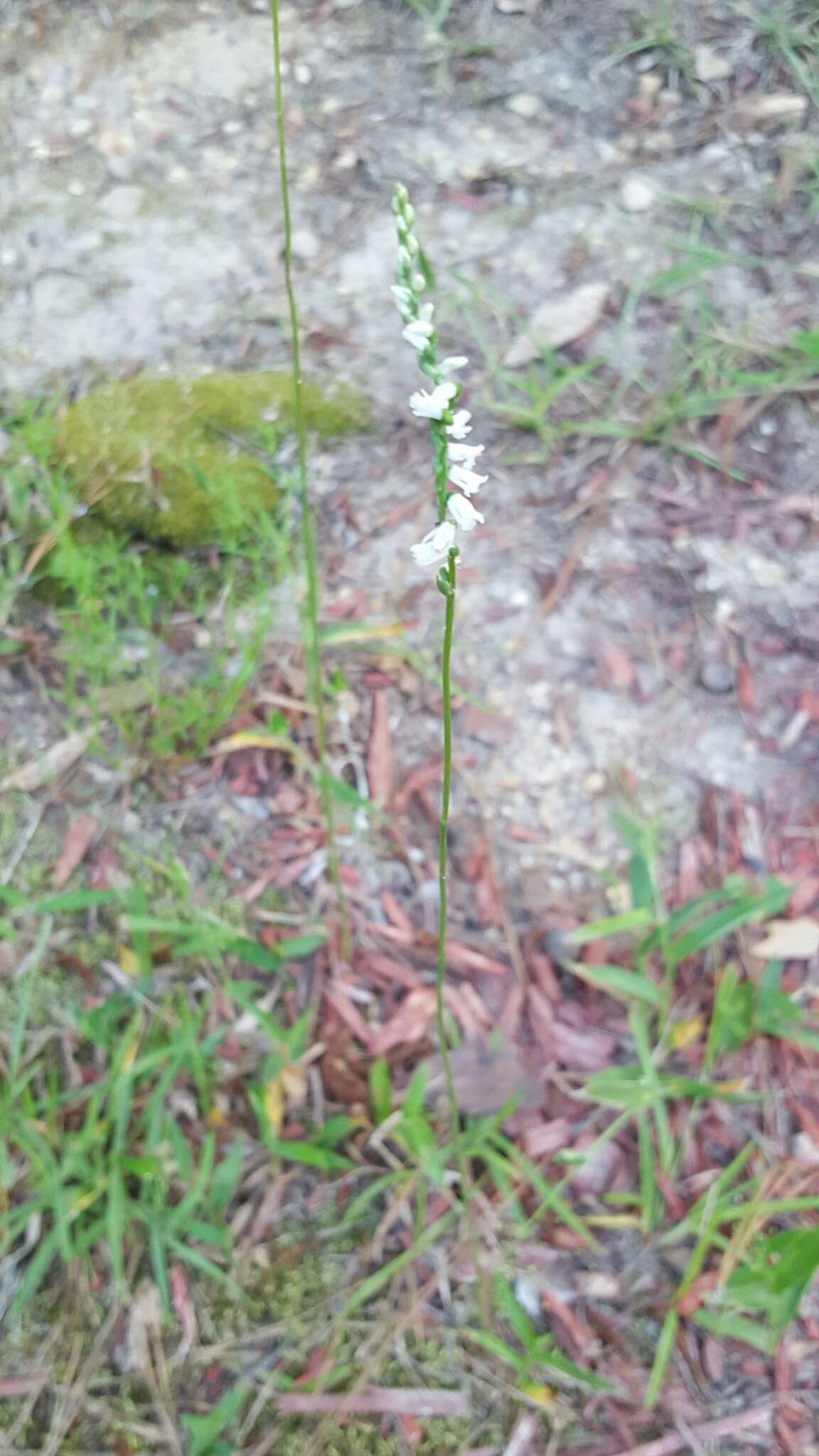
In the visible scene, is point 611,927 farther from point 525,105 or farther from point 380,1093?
point 525,105

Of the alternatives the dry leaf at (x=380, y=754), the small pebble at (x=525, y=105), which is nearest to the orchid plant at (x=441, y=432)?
the dry leaf at (x=380, y=754)

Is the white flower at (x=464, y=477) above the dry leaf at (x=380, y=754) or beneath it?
above

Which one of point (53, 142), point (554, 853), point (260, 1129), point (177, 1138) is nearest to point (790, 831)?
point (554, 853)

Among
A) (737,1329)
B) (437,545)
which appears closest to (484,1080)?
(737,1329)

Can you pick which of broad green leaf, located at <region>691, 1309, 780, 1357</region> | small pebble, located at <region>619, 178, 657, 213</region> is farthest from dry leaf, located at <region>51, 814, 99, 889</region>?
small pebble, located at <region>619, 178, 657, 213</region>

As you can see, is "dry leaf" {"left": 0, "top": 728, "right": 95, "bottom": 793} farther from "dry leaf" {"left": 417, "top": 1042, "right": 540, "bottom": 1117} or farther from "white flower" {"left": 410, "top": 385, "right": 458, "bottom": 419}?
"white flower" {"left": 410, "top": 385, "right": 458, "bottom": 419}

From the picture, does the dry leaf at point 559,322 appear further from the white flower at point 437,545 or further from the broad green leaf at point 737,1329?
the broad green leaf at point 737,1329

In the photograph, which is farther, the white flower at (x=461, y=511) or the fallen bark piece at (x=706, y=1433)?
the fallen bark piece at (x=706, y=1433)
